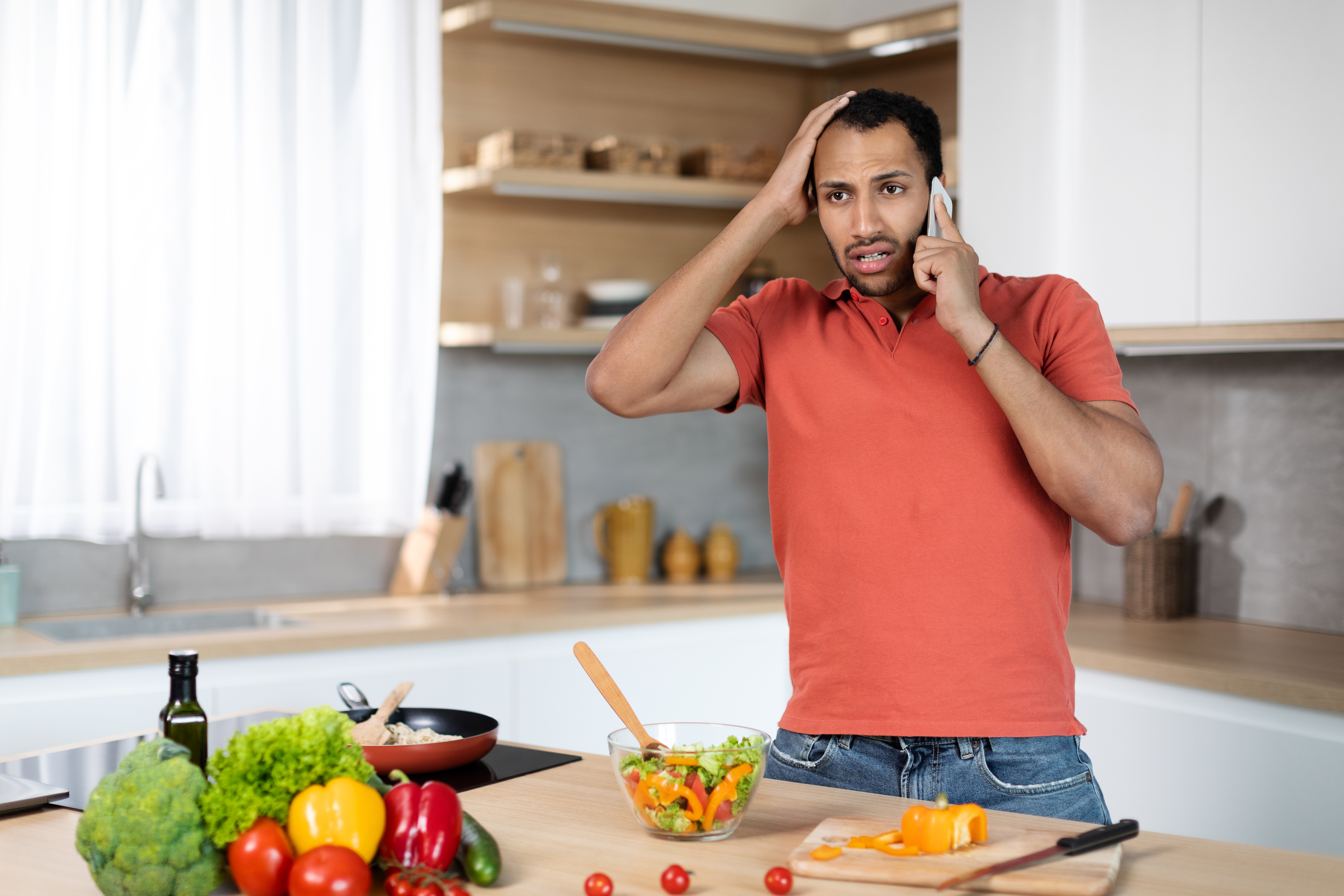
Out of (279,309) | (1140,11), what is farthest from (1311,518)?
(279,309)

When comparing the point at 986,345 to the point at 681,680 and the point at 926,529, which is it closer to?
the point at 926,529

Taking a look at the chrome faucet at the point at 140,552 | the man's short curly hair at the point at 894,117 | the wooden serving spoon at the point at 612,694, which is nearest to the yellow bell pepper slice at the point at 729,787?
the wooden serving spoon at the point at 612,694

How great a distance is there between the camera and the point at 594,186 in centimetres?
352

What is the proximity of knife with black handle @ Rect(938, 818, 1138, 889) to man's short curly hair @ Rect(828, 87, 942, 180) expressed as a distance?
0.96 m

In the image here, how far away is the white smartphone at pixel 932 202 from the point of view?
6.08 ft


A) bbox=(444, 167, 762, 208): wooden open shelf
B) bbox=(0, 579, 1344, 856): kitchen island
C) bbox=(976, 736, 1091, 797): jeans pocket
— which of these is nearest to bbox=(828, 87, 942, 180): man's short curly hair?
bbox=(976, 736, 1091, 797): jeans pocket

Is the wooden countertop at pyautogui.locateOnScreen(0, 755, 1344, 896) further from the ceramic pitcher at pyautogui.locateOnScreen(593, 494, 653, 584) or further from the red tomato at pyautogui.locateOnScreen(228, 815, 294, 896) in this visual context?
the ceramic pitcher at pyautogui.locateOnScreen(593, 494, 653, 584)

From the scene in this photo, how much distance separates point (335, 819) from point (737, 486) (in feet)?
9.83

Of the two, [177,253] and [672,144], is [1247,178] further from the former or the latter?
[177,253]

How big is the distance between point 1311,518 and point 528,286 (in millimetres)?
2100

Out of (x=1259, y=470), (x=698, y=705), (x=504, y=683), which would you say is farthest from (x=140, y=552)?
(x=1259, y=470)

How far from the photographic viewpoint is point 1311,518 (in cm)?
305

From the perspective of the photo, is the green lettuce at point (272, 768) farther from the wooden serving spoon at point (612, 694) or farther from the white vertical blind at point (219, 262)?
the white vertical blind at point (219, 262)

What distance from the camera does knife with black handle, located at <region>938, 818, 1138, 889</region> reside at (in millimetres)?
1200
